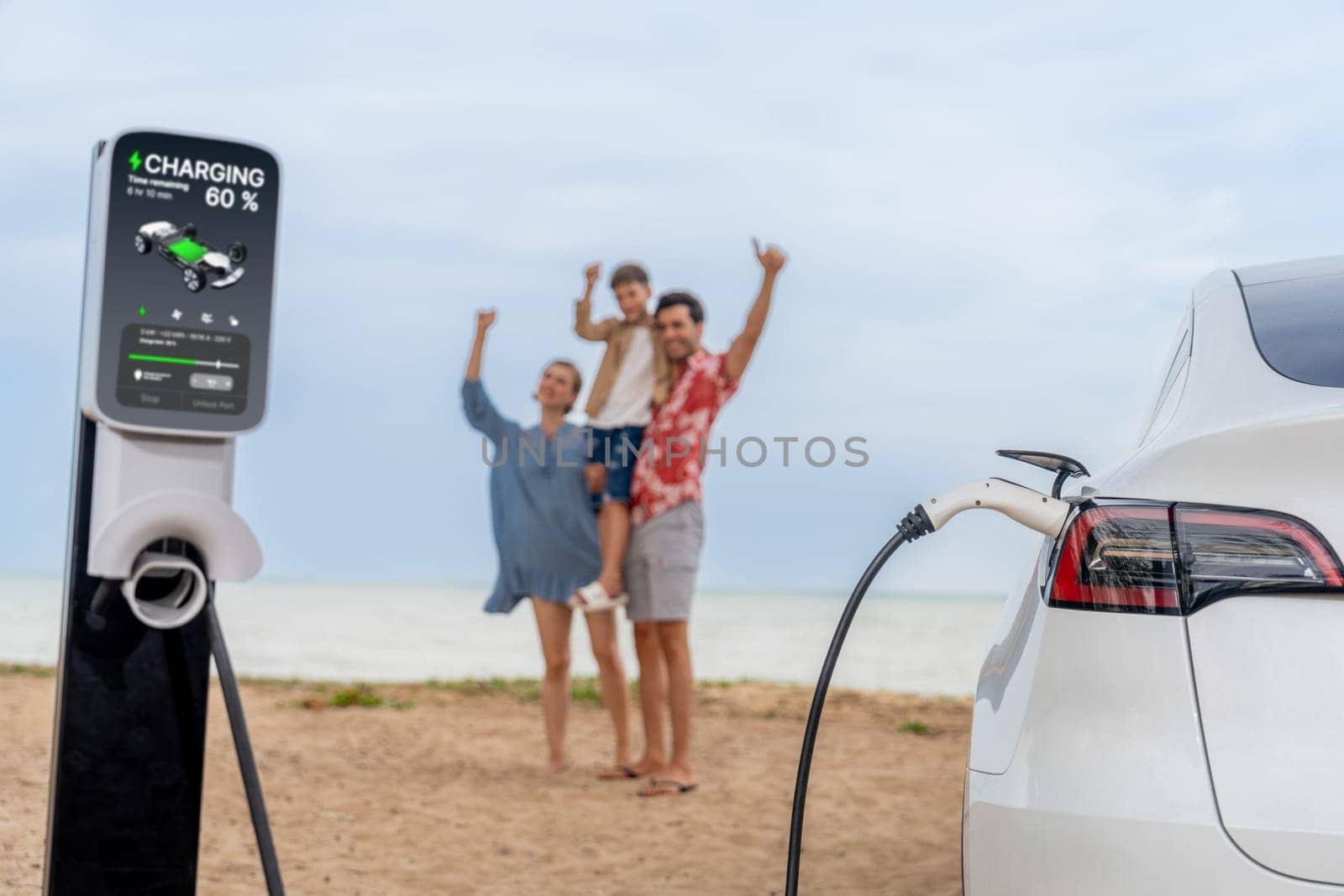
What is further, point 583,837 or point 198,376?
point 583,837

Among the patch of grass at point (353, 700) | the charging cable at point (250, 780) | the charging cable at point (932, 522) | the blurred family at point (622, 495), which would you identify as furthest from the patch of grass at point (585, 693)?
the charging cable at point (932, 522)

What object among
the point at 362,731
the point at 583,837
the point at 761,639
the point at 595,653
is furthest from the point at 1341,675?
the point at 761,639

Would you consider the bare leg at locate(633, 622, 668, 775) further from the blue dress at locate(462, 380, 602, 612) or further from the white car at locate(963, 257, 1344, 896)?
the white car at locate(963, 257, 1344, 896)

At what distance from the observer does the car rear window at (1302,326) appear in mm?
1746

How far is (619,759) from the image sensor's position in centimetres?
590

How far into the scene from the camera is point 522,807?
5211mm

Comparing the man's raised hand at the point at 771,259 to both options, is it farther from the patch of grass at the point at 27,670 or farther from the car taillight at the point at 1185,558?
the patch of grass at the point at 27,670

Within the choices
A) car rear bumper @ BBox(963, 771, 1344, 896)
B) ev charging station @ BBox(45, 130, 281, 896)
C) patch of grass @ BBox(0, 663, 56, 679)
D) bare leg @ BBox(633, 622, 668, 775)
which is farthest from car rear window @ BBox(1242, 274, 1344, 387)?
patch of grass @ BBox(0, 663, 56, 679)

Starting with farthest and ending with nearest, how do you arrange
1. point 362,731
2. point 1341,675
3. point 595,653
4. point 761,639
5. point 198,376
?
point 761,639 → point 362,731 → point 595,653 → point 198,376 → point 1341,675

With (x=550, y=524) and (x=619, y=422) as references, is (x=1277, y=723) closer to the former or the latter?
(x=619, y=422)

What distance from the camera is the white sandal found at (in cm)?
539

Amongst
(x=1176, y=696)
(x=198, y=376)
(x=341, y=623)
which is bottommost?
(x=341, y=623)

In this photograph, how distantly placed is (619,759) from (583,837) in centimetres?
123

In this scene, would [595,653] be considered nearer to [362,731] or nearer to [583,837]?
[583,837]
